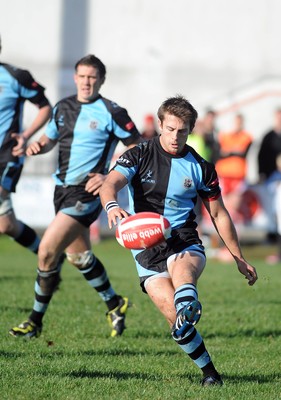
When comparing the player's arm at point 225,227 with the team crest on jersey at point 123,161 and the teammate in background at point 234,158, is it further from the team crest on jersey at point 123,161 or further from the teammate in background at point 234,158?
the teammate in background at point 234,158

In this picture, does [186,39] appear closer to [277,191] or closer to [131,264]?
[277,191]

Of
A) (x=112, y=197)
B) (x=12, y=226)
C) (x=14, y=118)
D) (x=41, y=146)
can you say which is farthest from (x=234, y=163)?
(x=112, y=197)

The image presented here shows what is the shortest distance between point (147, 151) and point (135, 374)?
5.00 feet

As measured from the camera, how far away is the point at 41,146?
318 inches

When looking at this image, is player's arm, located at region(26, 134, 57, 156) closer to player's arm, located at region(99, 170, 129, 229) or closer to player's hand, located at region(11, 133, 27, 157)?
player's hand, located at region(11, 133, 27, 157)

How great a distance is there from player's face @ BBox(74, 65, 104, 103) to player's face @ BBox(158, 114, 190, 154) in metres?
1.72

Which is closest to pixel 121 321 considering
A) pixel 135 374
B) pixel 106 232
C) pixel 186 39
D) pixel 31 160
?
pixel 135 374

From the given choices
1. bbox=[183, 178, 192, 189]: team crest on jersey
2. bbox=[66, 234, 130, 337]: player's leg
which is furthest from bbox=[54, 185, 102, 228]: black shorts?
bbox=[183, 178, 192, 189]: team crest on jersey

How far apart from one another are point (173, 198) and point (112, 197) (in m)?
0.63

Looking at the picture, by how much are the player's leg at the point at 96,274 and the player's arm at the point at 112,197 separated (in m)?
1.98

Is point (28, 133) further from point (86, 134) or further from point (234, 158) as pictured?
point (234, 158)

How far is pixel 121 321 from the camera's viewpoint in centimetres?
828

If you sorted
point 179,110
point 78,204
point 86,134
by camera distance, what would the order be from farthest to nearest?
point 86,134, point 78,204, point 179,110

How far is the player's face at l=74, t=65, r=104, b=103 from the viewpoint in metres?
8.01
